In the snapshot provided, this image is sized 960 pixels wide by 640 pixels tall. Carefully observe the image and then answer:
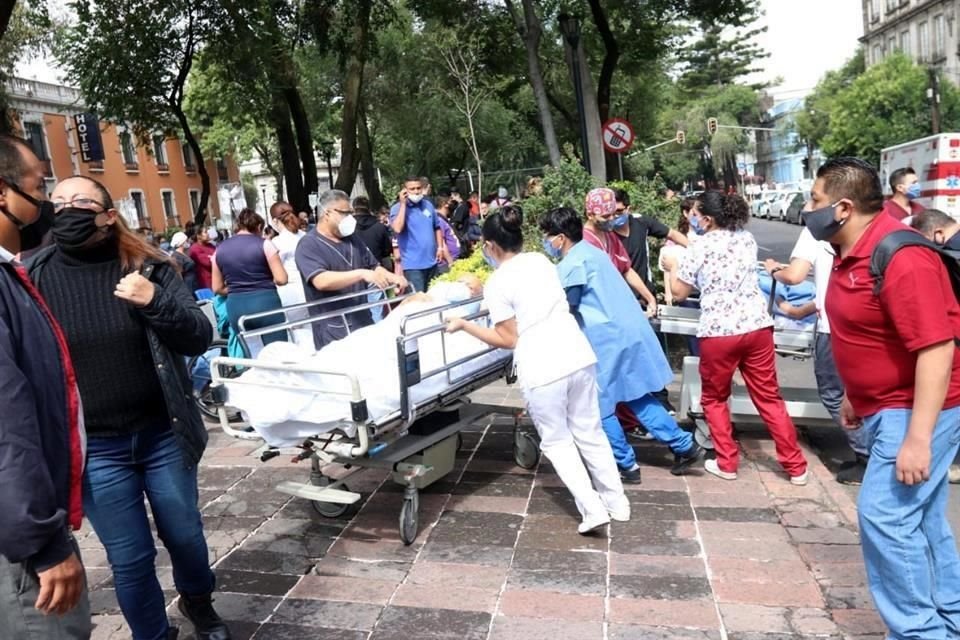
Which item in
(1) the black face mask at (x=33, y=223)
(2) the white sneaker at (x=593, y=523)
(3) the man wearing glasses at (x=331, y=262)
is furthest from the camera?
(3) the man wearing glasses at (x=331, y=262)

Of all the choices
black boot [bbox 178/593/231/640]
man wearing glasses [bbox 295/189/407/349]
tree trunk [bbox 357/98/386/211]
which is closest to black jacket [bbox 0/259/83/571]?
black boot [bbox 178/593/231/640]

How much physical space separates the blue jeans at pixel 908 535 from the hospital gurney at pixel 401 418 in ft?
6.89

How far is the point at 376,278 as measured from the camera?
4898 millimetres

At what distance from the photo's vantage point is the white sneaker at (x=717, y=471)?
491 cm

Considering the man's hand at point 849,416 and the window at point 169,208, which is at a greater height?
the window at point 169,208

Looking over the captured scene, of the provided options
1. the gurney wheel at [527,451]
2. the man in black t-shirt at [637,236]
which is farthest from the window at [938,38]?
the gurney wheel at [527,451]

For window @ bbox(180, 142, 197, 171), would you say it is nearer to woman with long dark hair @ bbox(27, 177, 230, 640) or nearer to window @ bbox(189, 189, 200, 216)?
window @ bbox(189, 189, 200, 216)

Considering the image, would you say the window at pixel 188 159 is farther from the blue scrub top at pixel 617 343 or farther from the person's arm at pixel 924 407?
the person's arm at pixel 924 407

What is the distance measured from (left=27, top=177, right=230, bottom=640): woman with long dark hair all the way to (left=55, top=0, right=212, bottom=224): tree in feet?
44.9

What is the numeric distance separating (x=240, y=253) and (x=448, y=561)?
370 centimetres

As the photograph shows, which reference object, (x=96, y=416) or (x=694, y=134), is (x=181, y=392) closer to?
(x=96, y=416)

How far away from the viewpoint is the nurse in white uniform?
393cm

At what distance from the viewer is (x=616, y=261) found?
6098 mm

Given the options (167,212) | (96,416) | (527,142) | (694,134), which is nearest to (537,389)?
(96,416)
